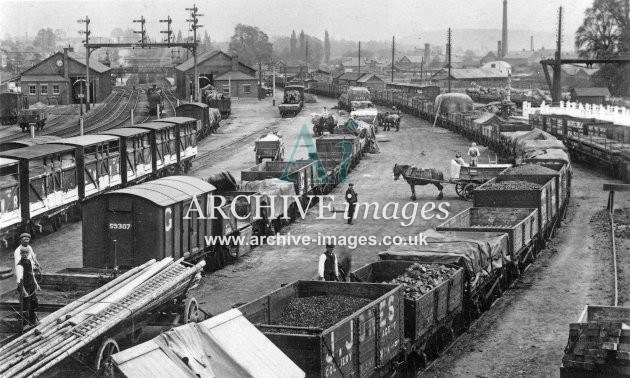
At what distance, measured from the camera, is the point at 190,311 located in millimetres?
14391

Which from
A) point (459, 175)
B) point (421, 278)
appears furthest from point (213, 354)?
point (459, 175)

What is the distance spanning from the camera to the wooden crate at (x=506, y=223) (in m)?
20.2

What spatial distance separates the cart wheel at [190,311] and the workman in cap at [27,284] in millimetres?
2573

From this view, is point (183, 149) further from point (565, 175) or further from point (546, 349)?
point (546, 349)

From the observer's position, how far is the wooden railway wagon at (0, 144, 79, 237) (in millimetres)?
23781

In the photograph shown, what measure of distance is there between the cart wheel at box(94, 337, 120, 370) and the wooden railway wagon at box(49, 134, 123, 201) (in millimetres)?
16611

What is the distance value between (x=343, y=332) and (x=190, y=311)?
3.77m

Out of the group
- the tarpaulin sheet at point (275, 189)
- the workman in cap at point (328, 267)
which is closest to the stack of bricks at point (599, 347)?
the workman in cap at point (328, 267)

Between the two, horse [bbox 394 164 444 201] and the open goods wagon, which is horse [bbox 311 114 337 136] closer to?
horse [bbox 394 164 444 201]

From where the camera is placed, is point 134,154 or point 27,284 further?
point 134,154

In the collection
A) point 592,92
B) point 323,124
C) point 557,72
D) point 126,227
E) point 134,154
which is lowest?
point 126,227

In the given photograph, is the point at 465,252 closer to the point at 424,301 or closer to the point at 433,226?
the point at 424,301

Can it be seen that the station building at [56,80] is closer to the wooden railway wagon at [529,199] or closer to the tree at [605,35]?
the tree at [605,35]

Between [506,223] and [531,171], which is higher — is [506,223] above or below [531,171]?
below
